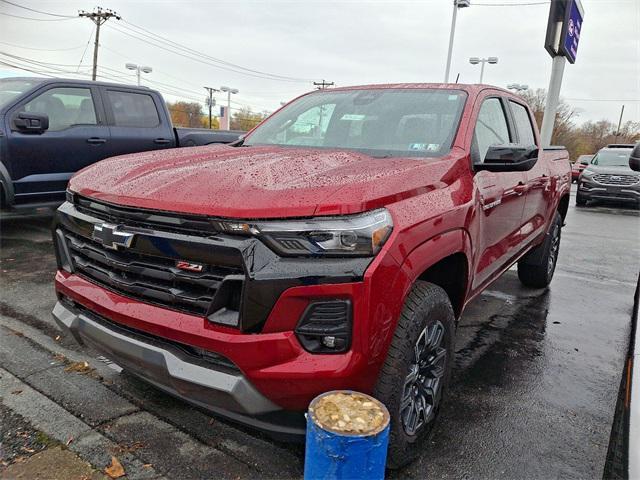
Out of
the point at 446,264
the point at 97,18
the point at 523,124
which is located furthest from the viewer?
the point at 97,18

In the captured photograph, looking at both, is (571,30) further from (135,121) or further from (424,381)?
(424,381)

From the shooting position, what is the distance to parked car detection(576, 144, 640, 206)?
13.8 metres

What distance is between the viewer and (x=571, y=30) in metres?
9.68

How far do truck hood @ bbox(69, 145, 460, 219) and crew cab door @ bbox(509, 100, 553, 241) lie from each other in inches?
67.8

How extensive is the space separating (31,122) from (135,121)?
165 cm

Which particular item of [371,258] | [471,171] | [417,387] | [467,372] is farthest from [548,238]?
[371,258]

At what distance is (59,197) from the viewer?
6102 mm

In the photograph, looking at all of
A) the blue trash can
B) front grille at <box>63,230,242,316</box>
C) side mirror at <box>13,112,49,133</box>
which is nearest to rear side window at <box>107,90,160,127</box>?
side mirror at <box>13,112,49,133</box>

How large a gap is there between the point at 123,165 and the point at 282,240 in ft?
4.07

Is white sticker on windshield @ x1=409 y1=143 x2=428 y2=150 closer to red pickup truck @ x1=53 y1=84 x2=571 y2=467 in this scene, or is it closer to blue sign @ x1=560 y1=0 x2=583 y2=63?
red pickup truck @ x1=53 y1=84 x2=571 y2=467

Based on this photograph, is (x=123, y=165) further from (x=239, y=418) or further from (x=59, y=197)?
(x=59, y=197)

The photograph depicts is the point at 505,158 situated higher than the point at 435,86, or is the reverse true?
the point at 435,86

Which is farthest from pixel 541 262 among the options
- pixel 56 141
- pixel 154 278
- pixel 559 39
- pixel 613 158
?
pixel 613 158

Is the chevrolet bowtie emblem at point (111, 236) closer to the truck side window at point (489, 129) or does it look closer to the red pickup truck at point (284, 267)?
the red pickup truck at point (284, 267)
